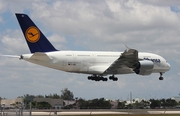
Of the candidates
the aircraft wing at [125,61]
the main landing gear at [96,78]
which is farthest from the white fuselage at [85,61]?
the main landing gear at [96,78]

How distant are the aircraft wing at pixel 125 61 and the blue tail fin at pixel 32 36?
9416 mm

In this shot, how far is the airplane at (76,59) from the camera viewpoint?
62.0 m

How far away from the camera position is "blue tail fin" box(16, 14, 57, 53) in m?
62.8

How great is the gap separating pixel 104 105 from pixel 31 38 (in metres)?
54.1

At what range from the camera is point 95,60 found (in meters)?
66.1

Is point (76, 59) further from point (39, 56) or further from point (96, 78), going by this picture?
point (96, 78)

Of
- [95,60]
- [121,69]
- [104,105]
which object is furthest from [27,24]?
[104,105]

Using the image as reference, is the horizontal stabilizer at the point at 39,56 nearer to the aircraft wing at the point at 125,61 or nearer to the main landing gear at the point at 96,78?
the aircraft wing at the point at 125,61

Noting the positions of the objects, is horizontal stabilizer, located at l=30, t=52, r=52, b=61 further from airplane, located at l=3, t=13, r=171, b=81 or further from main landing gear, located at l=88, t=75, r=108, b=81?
main landing gear, located at l=88, t=75, r=108, b=81

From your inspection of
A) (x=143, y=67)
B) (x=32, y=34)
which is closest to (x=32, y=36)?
(x=32, y=34)

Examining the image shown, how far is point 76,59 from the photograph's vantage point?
63688mm

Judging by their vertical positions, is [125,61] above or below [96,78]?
above

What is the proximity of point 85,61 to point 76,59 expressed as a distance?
166 centimetres

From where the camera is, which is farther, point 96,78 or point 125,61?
point 96,78
